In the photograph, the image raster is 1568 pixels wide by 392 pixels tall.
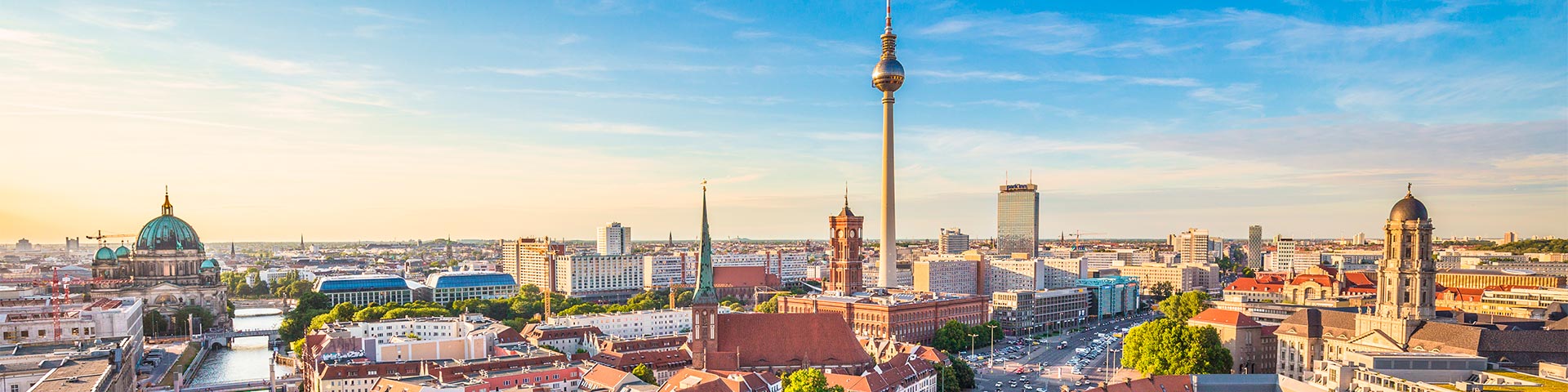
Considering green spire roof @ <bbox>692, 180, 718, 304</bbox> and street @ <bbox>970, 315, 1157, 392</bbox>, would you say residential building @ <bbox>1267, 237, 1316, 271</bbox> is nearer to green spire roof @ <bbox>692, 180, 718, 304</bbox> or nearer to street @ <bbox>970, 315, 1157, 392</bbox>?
street @ <bbox>970, 315, 1157, 392</bbox>

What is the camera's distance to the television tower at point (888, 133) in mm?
106750

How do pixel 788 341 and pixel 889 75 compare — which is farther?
pixel 889 75

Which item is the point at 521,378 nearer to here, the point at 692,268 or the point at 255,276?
the point at 692,268

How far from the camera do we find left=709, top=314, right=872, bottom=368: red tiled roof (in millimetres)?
58125

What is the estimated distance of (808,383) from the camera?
155 ft

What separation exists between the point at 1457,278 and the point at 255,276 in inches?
8097

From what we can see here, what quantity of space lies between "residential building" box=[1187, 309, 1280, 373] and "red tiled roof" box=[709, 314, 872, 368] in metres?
26.4

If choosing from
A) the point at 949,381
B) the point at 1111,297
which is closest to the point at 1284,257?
the point at 1111,297

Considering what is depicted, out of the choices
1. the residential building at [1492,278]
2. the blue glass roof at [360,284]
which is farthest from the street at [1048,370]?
the blue glass roof at [360,284]

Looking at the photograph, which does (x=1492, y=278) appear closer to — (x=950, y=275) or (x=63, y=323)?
(x=950, y=275)

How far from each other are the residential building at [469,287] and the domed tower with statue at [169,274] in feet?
90.8

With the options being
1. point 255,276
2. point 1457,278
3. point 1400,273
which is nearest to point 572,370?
point 1400,273

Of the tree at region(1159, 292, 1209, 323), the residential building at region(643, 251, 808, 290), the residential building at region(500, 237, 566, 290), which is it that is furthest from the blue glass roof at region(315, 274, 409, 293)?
the tree at region(1159, 292, 1209, 323)

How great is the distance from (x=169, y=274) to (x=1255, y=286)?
133 meters
